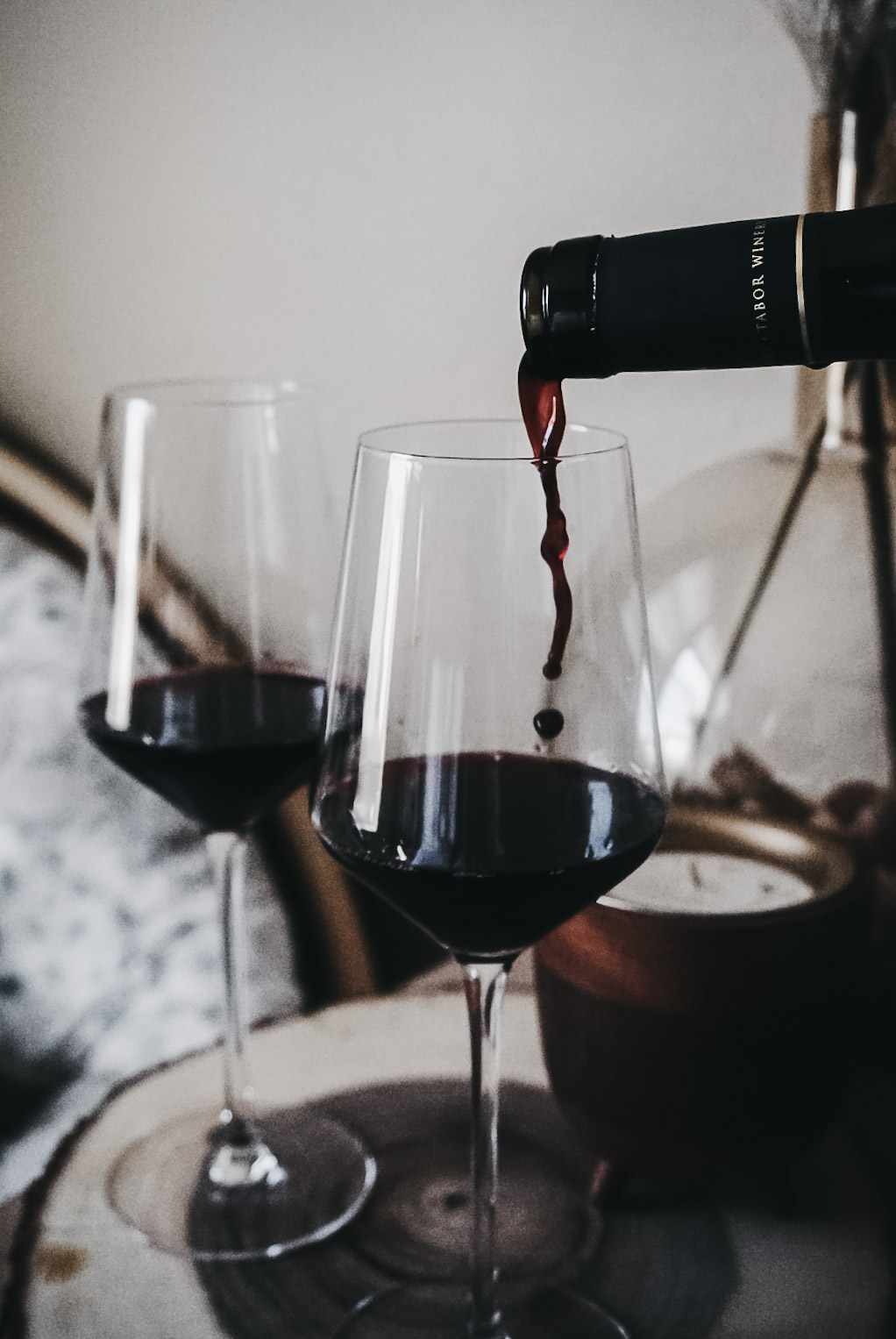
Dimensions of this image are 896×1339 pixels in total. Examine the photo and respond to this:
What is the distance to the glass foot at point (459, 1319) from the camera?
492mm

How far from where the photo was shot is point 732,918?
1.61 feet

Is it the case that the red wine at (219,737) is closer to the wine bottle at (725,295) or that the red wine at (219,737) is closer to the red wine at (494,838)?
the red wine at (494,838)

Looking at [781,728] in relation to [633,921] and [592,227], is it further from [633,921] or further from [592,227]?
[592,227]

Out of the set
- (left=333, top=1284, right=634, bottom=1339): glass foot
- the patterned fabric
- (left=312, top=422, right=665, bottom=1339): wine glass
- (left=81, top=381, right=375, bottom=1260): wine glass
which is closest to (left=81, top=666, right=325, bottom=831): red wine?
(left=81, top=381, right=375, bottom=1260): wine glass

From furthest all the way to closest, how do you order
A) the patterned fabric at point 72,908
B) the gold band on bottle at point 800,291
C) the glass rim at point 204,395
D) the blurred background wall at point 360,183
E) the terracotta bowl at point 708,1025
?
the patterned fabric at point 72,908 → the blurred background wall at point 360,183 → the glass rim at point 204,395 → the terracotta bowl at point 708,1025 → the gold band on bottle at point 800,291

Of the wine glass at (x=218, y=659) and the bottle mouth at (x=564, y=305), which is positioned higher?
the bottle mouth at (x=564, y=305)

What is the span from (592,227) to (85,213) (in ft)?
1.46

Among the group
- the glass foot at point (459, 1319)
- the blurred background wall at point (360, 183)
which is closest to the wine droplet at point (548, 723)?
the glass foot at point (459, 1319)

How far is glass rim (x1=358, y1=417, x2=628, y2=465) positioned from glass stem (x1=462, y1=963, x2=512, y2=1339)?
204mm

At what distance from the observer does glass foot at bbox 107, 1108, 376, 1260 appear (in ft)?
1.84

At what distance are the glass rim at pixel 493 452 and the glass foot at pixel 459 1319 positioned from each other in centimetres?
36

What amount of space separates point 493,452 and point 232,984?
13.2 inches

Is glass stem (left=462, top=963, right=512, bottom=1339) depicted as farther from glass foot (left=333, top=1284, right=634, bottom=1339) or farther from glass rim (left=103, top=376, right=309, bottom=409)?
glass rim (left=103, top=376, right=309, bottom=409)

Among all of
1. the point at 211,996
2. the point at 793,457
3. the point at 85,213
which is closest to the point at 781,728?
the point at 793,457
